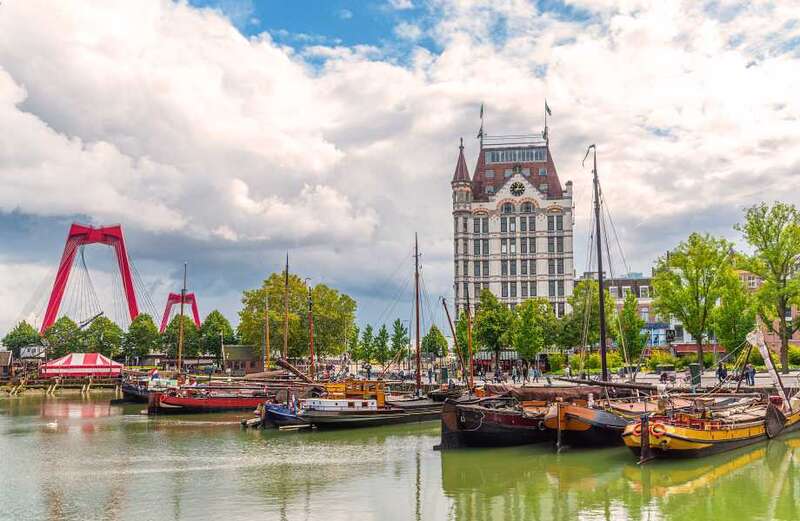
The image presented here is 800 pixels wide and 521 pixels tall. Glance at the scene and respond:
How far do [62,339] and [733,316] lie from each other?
288 ft

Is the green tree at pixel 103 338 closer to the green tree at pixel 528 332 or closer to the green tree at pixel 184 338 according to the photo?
the green tree at pixel 184 338

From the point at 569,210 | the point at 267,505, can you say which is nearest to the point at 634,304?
the point at 569,210

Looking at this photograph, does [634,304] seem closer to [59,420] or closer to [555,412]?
[555,412]

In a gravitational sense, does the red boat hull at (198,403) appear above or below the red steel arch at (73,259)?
below

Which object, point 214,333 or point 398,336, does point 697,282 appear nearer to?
point 398,336

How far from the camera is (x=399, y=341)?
10369 centimetres

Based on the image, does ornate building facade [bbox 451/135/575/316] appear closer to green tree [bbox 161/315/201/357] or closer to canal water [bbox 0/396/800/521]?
green tree [bbox 161/315/201/357]

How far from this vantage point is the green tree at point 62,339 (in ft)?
339

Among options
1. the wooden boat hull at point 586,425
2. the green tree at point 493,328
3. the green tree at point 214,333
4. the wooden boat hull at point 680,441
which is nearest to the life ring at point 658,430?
the wooden boat hull at point 680,441

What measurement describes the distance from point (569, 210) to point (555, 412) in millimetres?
81156

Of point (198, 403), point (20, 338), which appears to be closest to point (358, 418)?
point (198, 403)

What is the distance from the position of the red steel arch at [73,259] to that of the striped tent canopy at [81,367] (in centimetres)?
707

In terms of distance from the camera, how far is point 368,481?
28078mm

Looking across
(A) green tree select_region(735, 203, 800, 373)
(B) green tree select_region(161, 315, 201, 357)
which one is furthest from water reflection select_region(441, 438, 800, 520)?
(B) green tree select_region(161, 315, 201, 357)
